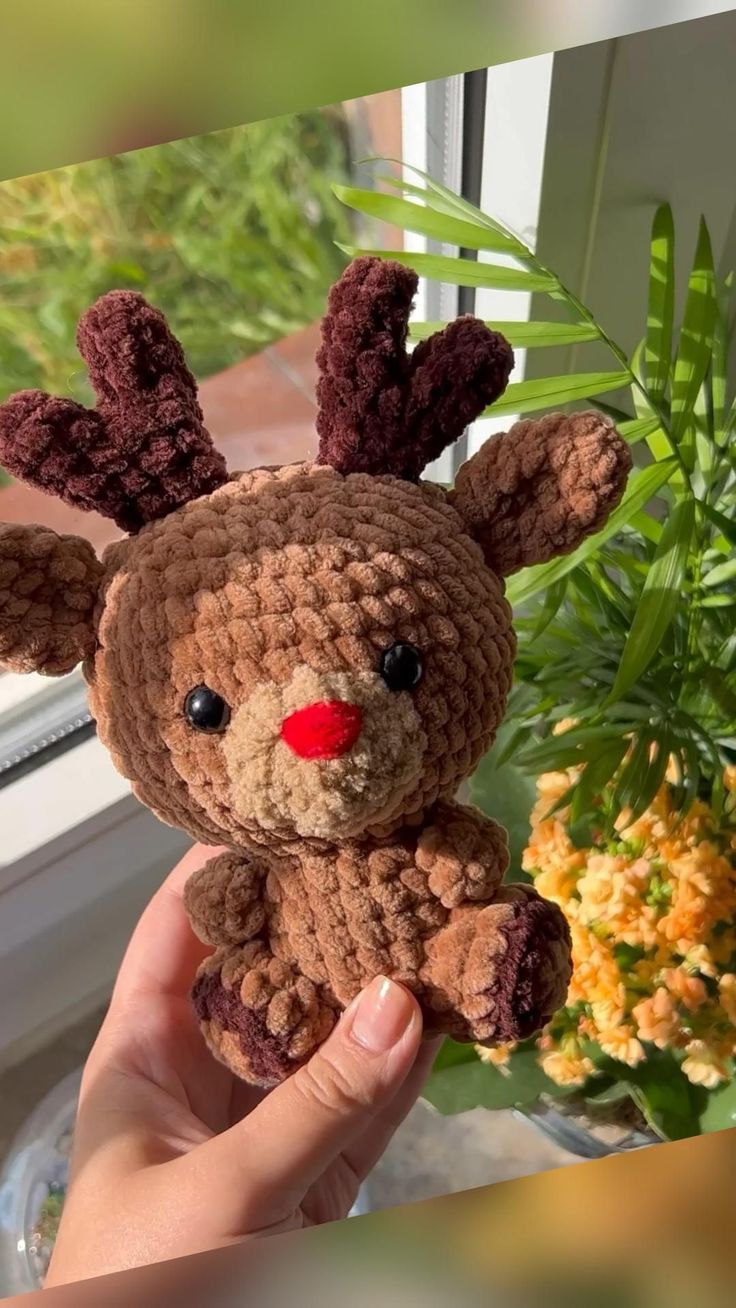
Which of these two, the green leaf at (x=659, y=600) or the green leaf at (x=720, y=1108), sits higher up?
the green leaf at (x=659, y=600)

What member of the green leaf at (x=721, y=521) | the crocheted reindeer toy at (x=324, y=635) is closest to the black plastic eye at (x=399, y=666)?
the crocheted reindeer toy at (x=324, y=635)

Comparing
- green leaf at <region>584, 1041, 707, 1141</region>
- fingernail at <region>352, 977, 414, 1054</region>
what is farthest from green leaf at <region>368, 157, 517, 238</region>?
green leaf at <region>584, 1041, 707, 1141</region>

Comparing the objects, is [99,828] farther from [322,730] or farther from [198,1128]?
[322,730]

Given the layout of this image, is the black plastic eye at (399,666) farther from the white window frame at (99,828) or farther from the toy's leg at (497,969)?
the white window frame at (99,828)

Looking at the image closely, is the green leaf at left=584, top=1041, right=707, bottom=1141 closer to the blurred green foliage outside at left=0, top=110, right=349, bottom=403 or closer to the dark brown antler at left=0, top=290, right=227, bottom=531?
the dark brown antler at left=0, top=290, right=227, bottom=531

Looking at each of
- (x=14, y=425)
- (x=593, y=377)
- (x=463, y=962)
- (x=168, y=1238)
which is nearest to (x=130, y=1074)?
(x=168, y=1238)

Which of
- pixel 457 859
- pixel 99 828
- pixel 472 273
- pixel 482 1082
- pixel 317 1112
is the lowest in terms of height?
pixel 482 1082

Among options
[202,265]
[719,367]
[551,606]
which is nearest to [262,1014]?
[551,606]
